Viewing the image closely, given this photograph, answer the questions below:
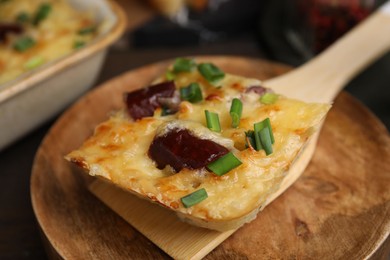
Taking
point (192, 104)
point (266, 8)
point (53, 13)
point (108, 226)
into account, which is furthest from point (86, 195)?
point (266, 8)

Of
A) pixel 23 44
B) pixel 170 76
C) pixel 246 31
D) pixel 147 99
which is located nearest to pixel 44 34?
pixel 23 44

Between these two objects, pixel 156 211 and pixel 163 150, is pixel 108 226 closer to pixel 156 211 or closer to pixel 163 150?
pixel 156 211

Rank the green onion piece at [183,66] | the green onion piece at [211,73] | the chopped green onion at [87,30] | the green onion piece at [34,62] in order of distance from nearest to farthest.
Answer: the green onion piece at [211,73] < the green onion piece at [183,66] < the green onion piece at [34,62] < the chopped green onion at [87,30]

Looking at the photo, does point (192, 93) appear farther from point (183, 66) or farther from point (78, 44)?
point (78, 44)

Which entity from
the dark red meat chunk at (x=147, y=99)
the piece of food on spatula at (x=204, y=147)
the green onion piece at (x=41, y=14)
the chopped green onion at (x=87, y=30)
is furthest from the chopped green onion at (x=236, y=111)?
the green onion piece at (x=41, y=14)

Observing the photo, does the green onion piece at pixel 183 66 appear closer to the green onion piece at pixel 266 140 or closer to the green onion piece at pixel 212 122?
the green onion piece at pixel 212 122
